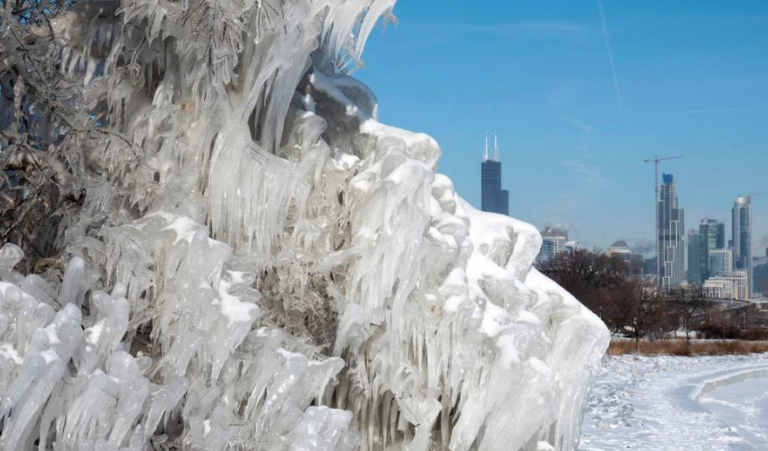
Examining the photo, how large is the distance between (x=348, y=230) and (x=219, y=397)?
1.36m

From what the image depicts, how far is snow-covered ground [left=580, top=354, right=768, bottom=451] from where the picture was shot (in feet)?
34.1

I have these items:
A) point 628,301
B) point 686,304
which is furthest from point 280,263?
point 686,304

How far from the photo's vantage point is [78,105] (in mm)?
5023

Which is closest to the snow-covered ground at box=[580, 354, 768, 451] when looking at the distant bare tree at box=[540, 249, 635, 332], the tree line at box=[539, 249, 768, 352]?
the tree line at box=[539, 249, 768, 352]

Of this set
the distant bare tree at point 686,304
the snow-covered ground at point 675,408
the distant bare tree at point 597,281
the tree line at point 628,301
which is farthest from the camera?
the distant bare tree at point 686,304

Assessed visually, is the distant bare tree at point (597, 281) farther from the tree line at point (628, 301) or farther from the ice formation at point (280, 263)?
the ice formation at point (280, 263)

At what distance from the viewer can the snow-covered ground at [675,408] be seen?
34.1 ft

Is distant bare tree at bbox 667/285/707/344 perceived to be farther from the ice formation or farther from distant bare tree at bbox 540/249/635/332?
the ice formation

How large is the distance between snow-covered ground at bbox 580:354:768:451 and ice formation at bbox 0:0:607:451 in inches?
178

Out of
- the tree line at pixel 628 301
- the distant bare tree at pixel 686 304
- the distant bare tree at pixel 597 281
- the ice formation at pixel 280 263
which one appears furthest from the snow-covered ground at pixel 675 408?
the distant bare tree at pixel 686 304

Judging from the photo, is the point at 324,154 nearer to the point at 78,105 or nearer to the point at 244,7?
the point at 244,7

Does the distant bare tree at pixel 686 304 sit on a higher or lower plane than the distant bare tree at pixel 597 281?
lower

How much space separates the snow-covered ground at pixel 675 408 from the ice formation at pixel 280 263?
14.9 feet

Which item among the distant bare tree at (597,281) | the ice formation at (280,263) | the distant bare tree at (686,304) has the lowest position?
the distant bare tree at (686,304)
